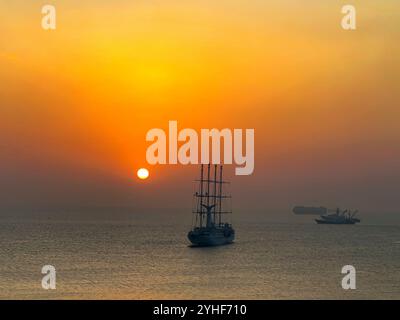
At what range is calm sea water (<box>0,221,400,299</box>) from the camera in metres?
56.6

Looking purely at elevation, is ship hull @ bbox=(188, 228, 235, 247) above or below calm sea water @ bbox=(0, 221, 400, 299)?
above

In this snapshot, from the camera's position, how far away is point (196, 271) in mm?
72312

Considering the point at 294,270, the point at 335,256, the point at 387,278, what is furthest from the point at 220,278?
the point at 335,256

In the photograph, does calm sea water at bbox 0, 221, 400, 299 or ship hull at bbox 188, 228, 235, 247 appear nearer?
calm sea water at bbox 0, 221, 400, 299

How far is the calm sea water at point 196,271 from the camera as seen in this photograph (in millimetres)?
56625

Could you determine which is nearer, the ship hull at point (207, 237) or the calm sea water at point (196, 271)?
the calm sea water at point (196, 271)

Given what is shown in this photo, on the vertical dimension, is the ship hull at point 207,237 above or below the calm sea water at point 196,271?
above

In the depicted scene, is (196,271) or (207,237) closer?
(196,271)

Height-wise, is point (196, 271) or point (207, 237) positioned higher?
point (207, 237)
